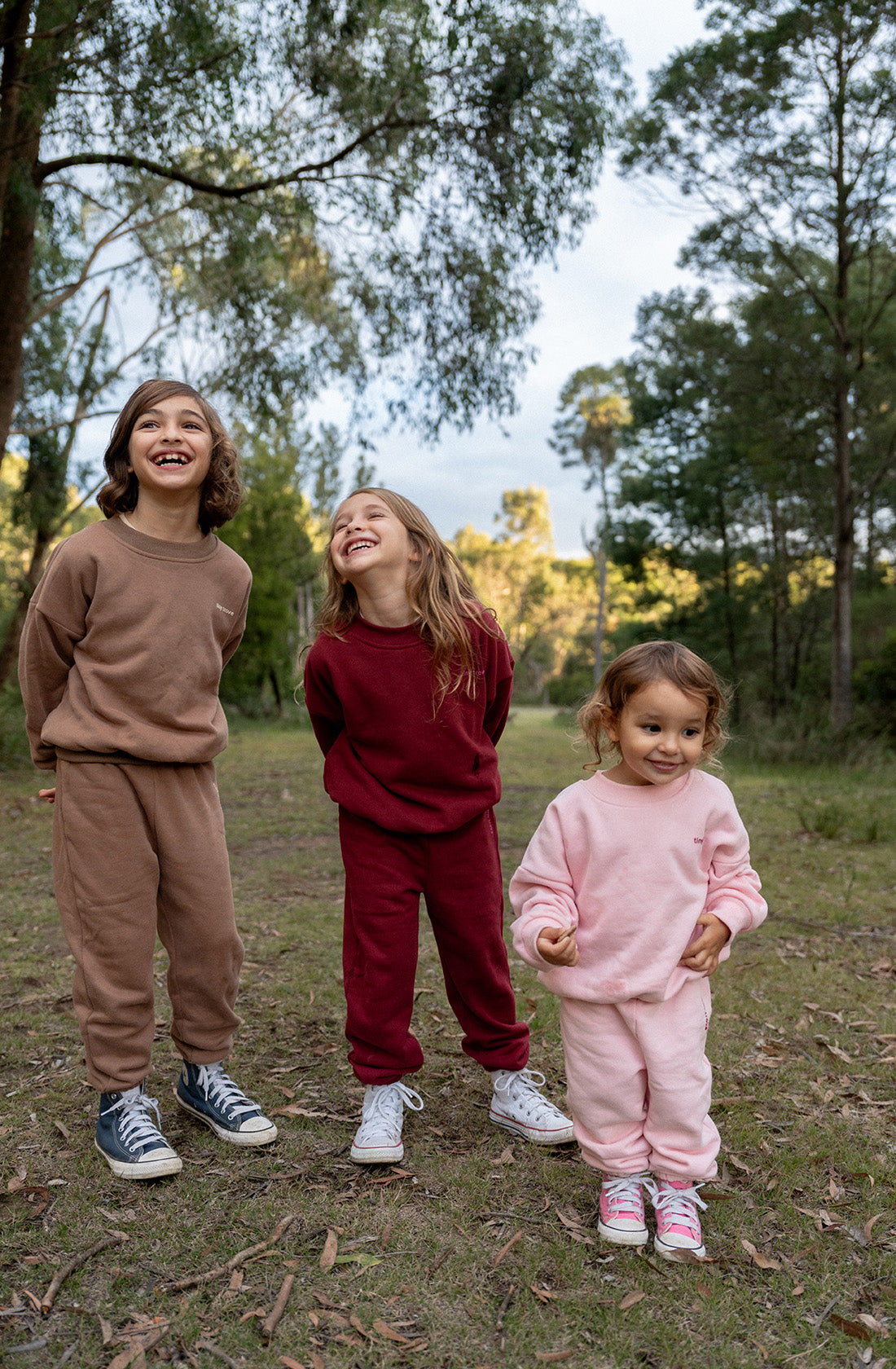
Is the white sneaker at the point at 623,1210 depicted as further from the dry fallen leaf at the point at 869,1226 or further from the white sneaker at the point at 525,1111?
the dry fallen leaf at the point at 869,1226

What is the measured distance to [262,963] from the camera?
4133 mm

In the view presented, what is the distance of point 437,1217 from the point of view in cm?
217

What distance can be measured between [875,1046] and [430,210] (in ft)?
26.0

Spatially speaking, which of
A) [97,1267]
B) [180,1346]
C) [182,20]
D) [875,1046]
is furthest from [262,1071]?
[182,20]

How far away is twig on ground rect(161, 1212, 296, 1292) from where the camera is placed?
1910 mm

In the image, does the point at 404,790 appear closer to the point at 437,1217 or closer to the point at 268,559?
the point at 437,1217

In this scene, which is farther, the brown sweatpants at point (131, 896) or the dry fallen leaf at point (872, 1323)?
the brown sweatpants at point (131, 896)

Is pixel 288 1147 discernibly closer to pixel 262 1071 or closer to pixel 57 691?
pixel 262 1071

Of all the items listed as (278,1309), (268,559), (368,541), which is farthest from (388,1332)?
(268,559)

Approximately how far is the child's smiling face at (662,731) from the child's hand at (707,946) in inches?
12.0

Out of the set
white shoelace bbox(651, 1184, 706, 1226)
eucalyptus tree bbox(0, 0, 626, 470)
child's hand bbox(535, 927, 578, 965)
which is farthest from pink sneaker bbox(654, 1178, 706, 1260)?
eucalyptus tree bbox(0, 0, 626, 470)

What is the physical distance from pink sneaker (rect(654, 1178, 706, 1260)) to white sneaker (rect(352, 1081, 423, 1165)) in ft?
2.07

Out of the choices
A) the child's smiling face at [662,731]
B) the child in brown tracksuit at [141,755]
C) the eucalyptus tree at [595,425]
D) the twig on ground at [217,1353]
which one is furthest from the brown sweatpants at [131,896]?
the eucalyptus tree at [595,425]

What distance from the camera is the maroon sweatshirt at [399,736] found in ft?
8.12
